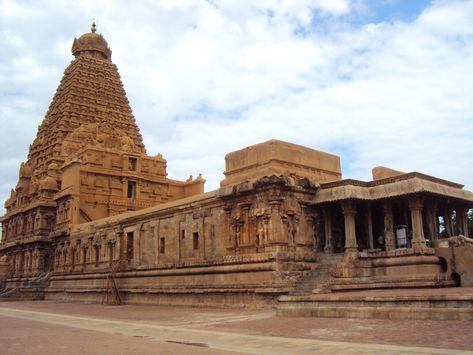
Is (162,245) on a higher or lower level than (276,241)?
higher

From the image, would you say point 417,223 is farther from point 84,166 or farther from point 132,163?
point 132,163

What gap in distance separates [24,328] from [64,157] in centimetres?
3973

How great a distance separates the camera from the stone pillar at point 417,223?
22.1 metres

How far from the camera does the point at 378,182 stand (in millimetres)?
24578

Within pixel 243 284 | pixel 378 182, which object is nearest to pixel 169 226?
pixel 243 284

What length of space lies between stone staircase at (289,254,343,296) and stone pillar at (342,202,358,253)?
Answer: 2.66ft

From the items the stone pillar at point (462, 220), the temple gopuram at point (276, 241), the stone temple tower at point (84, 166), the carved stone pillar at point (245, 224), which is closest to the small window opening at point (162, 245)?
the temple gopuram at point (276, 241)

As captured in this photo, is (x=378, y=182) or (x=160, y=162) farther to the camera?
(x=160, y=162)

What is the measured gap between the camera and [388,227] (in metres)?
24.2

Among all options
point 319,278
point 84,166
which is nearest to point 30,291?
point 84,166

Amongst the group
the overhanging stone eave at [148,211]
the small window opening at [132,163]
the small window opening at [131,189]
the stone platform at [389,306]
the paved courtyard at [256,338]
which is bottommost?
the paved courtyard at [256,338]

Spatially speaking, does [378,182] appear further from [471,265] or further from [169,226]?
[169,226]

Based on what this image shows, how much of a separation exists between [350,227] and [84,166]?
102 feet

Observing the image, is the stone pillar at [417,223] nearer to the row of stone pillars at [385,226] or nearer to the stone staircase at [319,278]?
the row of stone pillars at [385,226]
